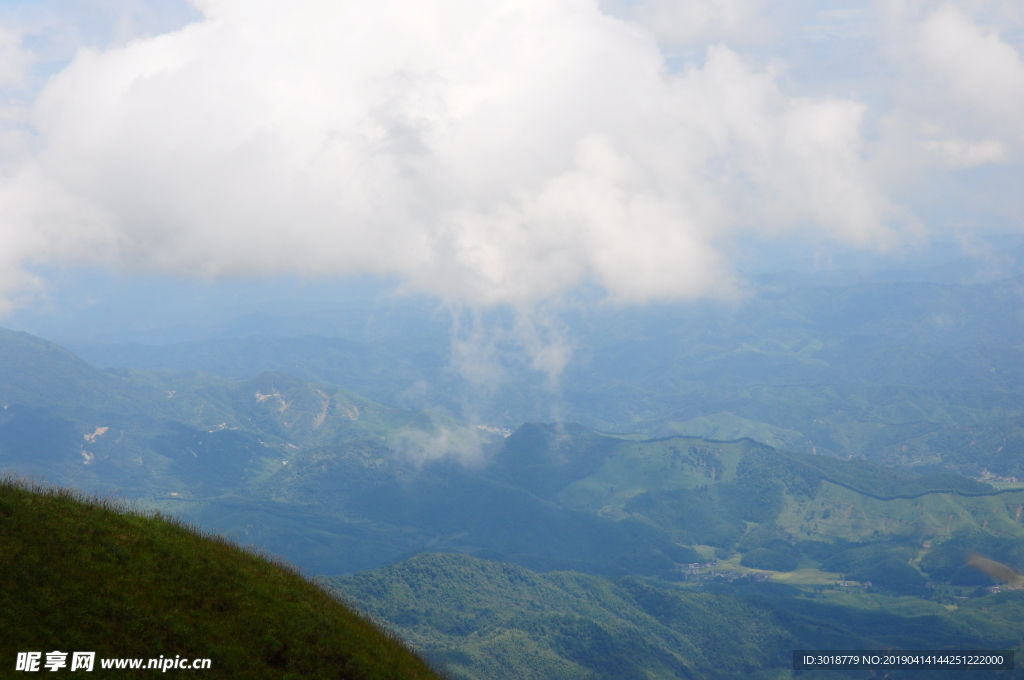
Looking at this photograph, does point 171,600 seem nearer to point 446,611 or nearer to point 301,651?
point 301,651

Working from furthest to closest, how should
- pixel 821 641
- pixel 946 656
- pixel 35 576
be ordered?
pixel 821 641
pixel 946 656
pixel 35 576

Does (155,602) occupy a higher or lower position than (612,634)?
lower

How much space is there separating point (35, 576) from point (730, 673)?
172 m

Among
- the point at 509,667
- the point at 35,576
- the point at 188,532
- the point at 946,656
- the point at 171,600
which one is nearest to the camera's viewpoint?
the point at 35,576

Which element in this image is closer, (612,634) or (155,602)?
(155,602)

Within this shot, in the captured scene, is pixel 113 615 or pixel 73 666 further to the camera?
pixel 113 615

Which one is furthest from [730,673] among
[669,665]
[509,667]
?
[509,667]

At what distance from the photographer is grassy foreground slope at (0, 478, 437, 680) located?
92.6 ft

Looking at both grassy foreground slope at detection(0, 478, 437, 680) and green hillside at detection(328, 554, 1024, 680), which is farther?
green hillside at detection(328, 554, 1024, 680)

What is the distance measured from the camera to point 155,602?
3106cm

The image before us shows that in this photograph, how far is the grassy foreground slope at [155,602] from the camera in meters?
28.2

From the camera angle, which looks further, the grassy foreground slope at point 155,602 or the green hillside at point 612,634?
the green hillside at point 612,634

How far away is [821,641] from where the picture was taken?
188 m

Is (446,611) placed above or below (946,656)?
above
